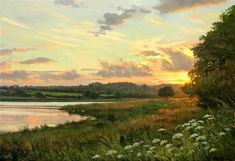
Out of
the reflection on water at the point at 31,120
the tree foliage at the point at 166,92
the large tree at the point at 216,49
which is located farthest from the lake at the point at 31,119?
the tree foliage at the point at 166,92

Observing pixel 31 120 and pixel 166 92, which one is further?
pixel 166 92

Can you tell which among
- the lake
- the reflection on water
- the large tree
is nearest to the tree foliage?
the lake

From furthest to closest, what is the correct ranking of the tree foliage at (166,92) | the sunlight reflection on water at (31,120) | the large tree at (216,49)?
the tree foliage at (166,92) → the sunlight reflection on water at (31,120) → the large tree at (216,49)

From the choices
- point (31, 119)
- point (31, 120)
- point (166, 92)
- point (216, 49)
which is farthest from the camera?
point (166, 92)

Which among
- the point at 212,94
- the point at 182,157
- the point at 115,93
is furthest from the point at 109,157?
the point at 115,93

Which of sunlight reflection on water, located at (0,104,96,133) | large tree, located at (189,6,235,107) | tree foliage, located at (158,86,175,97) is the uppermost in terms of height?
large tree, located at (189,6,235,107)

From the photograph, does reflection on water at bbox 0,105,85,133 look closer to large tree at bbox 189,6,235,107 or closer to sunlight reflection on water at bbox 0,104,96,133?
sunlight reflection on water at bbox 0,104,96,133

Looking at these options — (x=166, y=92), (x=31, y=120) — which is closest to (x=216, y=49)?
(x=31, y=120)

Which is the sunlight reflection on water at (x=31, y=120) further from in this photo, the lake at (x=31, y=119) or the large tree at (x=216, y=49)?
the large tree at (x=216, y=49)

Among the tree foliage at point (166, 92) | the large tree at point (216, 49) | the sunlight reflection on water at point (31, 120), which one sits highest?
the large tree at point (216, 49)

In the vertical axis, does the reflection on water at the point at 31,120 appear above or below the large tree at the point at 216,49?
below

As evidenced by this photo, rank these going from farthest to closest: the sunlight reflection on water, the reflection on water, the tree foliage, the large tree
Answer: the tree foliage → the reflection on water → the sunlight reflection on water → the large tree

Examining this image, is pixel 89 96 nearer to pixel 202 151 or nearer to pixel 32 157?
pixel 32 157

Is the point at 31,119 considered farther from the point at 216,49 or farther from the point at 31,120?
the point at 216,49
